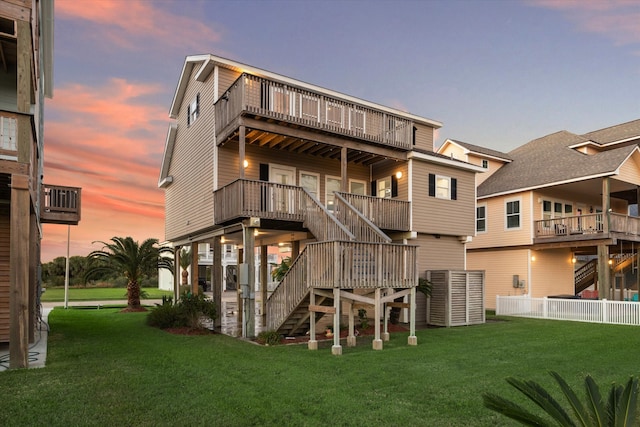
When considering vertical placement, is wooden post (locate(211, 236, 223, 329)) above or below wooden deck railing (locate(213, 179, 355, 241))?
below

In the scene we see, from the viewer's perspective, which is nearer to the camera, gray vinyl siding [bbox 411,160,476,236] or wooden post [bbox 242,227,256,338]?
wooden post [bbox 242,227,256,338]

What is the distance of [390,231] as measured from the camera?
18906mm

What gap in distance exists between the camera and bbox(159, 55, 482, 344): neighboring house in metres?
12.9

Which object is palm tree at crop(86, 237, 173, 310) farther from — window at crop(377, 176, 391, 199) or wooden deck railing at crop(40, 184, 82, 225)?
window at crop(377, 176, 391, 199)

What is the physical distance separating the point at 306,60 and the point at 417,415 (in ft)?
77.9

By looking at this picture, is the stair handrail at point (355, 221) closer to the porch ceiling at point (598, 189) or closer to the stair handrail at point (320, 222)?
the stair handrail at point (320, 222)

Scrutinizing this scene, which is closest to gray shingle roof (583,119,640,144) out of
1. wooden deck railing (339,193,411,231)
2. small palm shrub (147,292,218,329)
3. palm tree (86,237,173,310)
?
wooden deck railing (339,193,411,231)

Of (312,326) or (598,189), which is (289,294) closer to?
(312,326)

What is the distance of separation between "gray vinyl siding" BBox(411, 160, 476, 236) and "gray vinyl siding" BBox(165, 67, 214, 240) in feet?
27.8

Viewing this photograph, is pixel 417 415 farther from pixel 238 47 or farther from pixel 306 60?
pixel 238 47

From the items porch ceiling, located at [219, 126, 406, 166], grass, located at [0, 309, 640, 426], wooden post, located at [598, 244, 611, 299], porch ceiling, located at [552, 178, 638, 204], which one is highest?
porch ceiling, located at [219, 126, 406, 166]

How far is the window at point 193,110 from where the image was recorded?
18562 mm

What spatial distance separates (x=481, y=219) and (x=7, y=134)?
79.5 feet

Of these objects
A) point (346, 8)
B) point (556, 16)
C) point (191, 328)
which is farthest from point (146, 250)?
point (556, 16)
